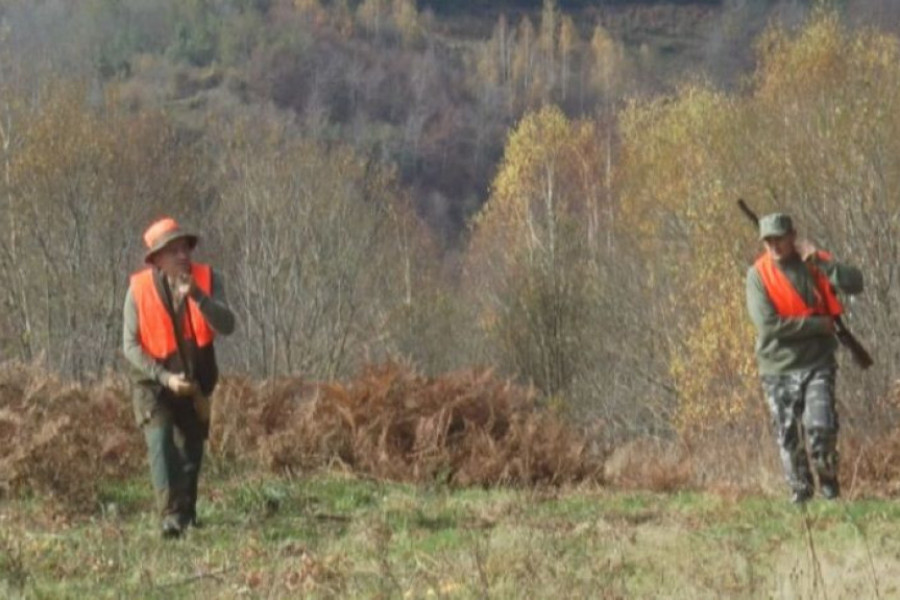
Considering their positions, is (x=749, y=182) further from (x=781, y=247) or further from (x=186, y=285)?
(x=186, y=285)

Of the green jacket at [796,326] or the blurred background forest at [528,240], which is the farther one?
the blurred background forest at [528,240]

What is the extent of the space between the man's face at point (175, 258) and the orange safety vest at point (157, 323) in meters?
0.15

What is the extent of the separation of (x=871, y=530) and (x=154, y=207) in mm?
31119

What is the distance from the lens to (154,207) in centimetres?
3728

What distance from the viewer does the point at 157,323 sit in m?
8.84

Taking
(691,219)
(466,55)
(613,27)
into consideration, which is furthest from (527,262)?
(613,27)

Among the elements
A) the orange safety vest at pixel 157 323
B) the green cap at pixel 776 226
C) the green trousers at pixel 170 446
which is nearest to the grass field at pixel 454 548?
the green trousers at pixel 170 446

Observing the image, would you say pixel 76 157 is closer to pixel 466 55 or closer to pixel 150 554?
pixel 150 554

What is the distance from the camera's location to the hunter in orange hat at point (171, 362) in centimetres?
864

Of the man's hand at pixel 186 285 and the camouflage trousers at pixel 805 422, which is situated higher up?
the man's hand at pixel 186 285

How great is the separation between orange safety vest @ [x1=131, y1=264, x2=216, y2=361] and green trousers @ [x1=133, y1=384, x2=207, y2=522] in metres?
0.27

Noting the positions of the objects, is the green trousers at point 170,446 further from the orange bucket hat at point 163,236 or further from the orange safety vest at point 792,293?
the orange safety vest at point 792,293

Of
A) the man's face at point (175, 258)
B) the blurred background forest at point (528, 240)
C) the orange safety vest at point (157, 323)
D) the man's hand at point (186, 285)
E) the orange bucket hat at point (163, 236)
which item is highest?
the orange bucket hat at point (163, 236)

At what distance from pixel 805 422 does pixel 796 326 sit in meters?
0.71
